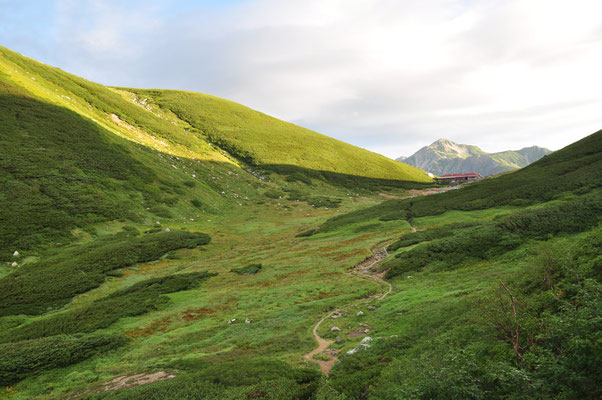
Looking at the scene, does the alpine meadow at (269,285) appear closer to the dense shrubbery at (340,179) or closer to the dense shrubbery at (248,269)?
the dense shrubbery at (248,269)

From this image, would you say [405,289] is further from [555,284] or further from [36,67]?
[36,67]

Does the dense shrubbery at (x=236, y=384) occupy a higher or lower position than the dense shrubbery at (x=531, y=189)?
lower

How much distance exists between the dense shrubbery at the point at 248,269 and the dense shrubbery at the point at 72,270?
15.5 metres

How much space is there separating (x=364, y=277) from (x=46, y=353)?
26.8 metres

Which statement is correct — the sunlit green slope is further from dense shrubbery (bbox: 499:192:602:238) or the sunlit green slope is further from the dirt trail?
dense shrubbery (bbox: 499:192:602:238)

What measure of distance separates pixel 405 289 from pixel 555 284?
13.3 m

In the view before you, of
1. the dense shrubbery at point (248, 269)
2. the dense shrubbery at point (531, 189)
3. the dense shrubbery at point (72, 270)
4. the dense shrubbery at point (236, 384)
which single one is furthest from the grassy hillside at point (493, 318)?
the dense shrubbery at point (72, 270)

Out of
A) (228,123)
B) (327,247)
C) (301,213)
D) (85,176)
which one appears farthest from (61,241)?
(228,123)

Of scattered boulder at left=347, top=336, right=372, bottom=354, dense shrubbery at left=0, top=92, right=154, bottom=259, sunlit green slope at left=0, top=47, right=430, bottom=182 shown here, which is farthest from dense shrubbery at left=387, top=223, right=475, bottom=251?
sunlit green slope at left=0, top=47, right=430, bottom=182

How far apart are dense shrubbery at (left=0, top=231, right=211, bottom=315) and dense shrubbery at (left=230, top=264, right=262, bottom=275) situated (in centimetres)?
1552

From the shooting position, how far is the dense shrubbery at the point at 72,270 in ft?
92.9

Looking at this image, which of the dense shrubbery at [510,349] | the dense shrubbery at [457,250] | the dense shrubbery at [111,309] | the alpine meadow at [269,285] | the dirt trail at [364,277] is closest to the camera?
the dense shrubbery at [510,349]

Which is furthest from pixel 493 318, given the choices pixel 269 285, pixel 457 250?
pixel 269 285

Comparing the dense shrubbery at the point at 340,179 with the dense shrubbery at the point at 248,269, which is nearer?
the dense shrubbery at the point at 248,269
